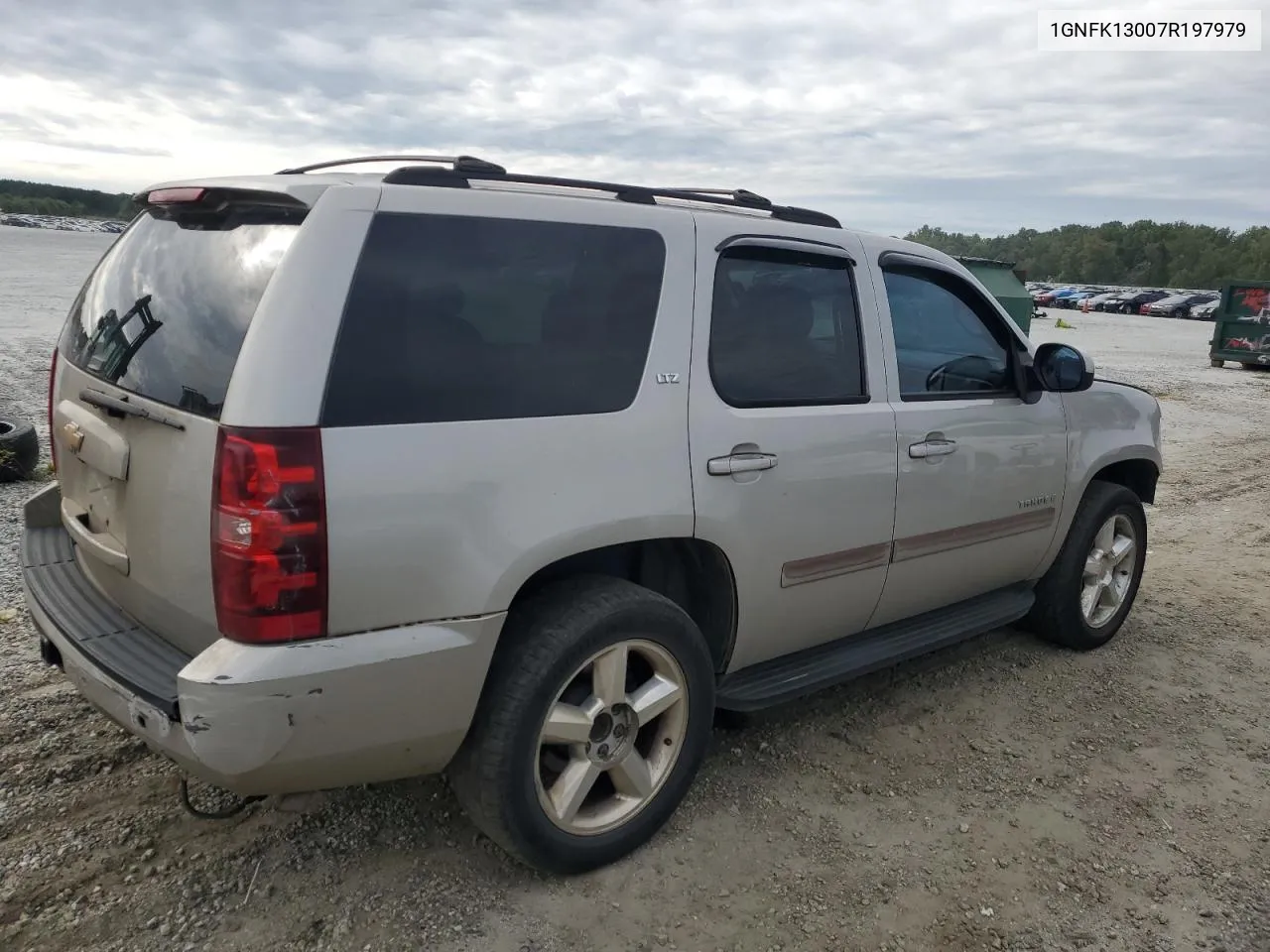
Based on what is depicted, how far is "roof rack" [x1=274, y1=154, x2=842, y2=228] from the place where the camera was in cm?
252

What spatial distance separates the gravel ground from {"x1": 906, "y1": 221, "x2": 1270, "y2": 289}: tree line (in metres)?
94.3

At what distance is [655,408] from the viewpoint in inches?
108

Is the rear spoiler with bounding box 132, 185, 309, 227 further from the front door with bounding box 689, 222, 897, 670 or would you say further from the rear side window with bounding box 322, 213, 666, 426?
the front door with bounding box 689, 222, 897, 670

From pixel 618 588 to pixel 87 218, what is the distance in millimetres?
93214

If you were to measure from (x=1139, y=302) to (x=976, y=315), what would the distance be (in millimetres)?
59268

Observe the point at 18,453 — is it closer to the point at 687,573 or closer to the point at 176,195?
Result: the point at 176,195

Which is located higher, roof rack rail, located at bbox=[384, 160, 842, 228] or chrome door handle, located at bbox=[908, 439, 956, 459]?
roof rack rail, located at bbox=[384, 160, 842, 228]

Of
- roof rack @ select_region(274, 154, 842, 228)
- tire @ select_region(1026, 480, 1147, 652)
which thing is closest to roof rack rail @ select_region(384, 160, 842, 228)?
roof rack @ select_region(274, 154, 842, 228)

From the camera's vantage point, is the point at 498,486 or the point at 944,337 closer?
the point at 498,486

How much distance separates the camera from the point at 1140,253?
3964 inches

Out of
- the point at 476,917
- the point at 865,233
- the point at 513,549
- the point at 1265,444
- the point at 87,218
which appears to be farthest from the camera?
the point at 87,218

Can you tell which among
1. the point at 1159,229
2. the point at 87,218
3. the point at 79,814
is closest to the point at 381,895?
the point at 79,814

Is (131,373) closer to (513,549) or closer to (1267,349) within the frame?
(513,549)

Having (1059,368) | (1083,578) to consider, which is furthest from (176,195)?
(1083,578)
